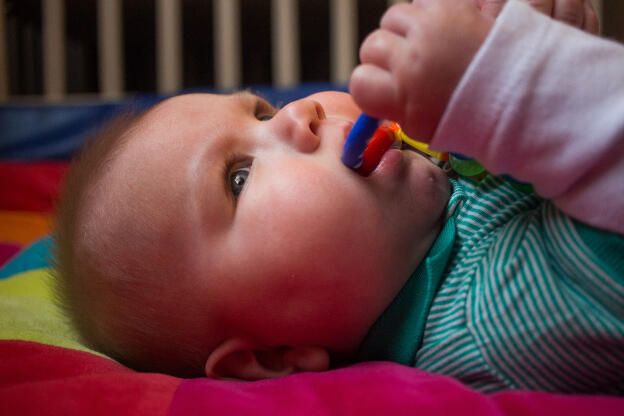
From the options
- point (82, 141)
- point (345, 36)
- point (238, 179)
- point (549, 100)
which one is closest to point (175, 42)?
point (82, 141)

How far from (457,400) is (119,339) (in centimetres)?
36

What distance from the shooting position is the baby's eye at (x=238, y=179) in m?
0.57

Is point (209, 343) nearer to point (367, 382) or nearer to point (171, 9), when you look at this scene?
point (367, 382)

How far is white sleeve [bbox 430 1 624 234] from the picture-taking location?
0.40 m

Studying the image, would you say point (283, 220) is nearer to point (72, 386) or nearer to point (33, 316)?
point (72, 386)

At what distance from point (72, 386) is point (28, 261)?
26.0 inches

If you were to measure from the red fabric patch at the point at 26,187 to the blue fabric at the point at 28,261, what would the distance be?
1.69ft

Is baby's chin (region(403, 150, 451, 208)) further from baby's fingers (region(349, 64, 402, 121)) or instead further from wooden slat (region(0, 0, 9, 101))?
wooden slat (region(0, 0, 9, 101))

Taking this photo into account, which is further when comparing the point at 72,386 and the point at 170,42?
the point at 170,42

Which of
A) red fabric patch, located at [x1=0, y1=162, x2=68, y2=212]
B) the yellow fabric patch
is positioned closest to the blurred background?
red fabric patch, located at [x1=0, y1=162, x2=68, y2=212]

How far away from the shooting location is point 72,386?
1.54 feet

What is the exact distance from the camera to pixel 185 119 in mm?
611

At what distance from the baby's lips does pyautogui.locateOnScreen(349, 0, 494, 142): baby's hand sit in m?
0.09

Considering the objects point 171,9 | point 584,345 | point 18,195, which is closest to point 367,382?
point 584,345
